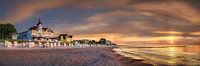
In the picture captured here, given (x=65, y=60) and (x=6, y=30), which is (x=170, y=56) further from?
(x=6, y=30)

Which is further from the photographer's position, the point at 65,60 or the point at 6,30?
the point at 6,30

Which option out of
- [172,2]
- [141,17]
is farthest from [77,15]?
[172,2]

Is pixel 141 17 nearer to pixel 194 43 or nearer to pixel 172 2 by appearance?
pixel 172 2

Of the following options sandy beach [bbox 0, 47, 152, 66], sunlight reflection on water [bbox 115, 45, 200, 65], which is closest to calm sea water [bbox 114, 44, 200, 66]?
sunlight reflection on water [bbox 115, 45, 200, 65]

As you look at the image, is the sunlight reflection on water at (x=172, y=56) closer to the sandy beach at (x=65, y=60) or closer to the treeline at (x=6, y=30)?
the sandy beach at (x=65, y=60)

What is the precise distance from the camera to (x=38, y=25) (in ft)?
14.6

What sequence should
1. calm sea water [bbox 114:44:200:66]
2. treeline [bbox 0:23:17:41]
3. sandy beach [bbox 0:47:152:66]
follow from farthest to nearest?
1. treeline [bbox 0:23:17:41]
2. calm sea water [bbox 114:44:200:66]
3. sandy beach [bbox 0:47:152:66]

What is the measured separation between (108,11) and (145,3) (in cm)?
44

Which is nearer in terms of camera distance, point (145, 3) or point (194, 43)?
point (145, 3)

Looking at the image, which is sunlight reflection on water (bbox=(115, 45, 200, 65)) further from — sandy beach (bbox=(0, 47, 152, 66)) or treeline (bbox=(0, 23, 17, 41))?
treeline (bbox=(0, 23, 17, 41))

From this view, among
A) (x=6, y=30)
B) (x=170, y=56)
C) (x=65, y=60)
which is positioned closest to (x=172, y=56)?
(x=170, y=56)

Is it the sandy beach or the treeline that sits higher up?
the treeline

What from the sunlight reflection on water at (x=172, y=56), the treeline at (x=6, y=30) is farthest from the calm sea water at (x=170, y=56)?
the treeline at (x=6, y=30)

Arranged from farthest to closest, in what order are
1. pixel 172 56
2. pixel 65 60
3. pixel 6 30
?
1. pixel 6 30
2. pixel 172 56
3. pixel 65 60
